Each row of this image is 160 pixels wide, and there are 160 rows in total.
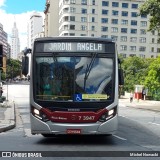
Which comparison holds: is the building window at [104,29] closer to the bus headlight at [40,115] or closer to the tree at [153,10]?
the tree at [153,10]

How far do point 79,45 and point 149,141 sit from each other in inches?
163

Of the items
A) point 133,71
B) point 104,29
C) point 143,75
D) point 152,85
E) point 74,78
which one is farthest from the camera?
point 104,29

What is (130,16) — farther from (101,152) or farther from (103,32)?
(101,152)

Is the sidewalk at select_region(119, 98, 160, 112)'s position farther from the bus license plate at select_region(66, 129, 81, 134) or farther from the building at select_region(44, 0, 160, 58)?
the building at select_region(44, 0, 160, 58)

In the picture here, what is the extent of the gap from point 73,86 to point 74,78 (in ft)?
0.81

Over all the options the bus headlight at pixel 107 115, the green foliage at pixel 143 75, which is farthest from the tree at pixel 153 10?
the bus headlight at pixel 107 115

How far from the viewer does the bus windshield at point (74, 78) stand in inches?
518

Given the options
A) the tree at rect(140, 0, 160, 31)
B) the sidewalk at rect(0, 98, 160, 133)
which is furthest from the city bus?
the tree at rect(140, 0, 160, 31)

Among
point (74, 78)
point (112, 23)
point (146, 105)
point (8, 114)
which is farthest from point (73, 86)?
point (112, 23)

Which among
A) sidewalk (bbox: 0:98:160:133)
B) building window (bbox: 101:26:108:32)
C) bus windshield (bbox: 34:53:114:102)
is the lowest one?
sidewalk (bbox: 0:98:160:133)

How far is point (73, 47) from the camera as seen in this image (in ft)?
44.4

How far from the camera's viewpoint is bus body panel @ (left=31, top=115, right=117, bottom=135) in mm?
12906

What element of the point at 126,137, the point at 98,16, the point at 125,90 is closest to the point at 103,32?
the point at 98,16

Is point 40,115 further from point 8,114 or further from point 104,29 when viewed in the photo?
point 104,29
